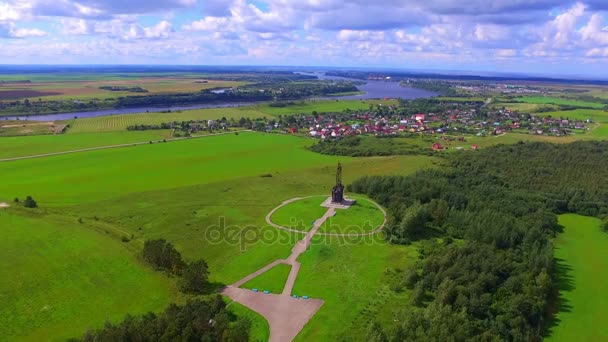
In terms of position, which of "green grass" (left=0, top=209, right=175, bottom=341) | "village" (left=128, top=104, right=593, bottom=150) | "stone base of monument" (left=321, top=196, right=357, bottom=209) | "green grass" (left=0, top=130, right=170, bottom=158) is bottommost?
"green grass" (left=0, top=209, right=175, bottom=341)

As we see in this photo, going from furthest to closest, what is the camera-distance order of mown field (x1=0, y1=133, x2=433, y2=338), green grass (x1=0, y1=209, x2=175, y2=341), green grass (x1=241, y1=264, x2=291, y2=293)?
mown field (x1=0, y1=133, x2=433, y2=338) < green grass (x1=241, y1=264, x2=291, y2=293) < green grass (x1=0, y1=209, x2=175, y2=341)

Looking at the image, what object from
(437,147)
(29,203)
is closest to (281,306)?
(29,203)

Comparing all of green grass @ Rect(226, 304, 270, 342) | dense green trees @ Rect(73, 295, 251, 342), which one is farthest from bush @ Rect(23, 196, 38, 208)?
green grass @ Rect(226, 304, 270, 342)

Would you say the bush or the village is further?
the village

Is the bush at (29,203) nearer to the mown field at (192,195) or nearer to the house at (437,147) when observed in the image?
the mown field at (192,195)

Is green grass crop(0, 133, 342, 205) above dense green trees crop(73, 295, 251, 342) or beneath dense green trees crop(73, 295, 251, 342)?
beneath

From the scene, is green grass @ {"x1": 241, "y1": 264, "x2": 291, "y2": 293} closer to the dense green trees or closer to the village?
the dense green trees
